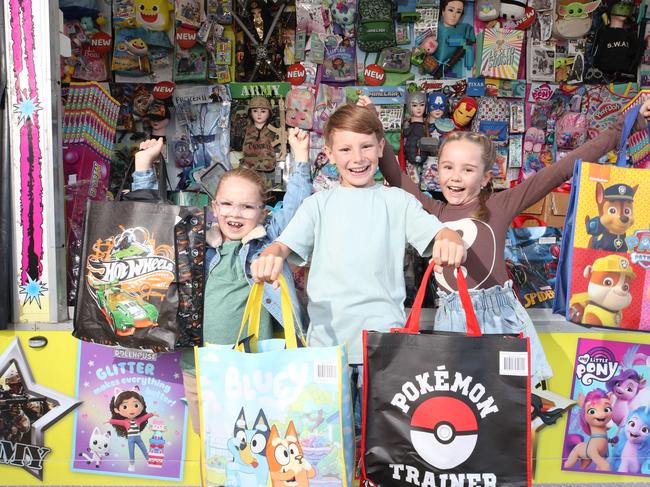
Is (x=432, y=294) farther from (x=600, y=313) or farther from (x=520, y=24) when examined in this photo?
(x=520, y=24)

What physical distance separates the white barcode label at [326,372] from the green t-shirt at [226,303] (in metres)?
0.51

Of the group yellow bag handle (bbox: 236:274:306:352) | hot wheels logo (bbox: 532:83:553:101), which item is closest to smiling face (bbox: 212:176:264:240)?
yellow bag handle (bbox: 236:274:306:352)

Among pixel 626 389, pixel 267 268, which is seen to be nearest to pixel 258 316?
pixel 267 268

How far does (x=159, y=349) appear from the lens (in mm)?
1945

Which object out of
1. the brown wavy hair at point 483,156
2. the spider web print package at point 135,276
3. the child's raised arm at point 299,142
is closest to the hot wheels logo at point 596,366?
the brown wavy hair at point 483,156

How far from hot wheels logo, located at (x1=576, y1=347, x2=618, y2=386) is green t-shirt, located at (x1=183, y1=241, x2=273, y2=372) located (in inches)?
42.6

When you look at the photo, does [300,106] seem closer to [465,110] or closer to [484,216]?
[465,110]

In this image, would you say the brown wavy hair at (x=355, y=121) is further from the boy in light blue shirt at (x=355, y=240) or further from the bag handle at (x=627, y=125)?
the bag handle at (x=627, y=125)

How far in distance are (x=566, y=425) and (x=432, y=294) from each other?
643mm

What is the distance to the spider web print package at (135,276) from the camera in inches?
A: 76.7

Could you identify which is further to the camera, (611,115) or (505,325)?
(611,115)

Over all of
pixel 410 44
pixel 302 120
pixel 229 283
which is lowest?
pixel 229 283

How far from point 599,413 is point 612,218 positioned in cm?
69

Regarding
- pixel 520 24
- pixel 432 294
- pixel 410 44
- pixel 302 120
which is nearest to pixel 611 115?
pixel 520 24
